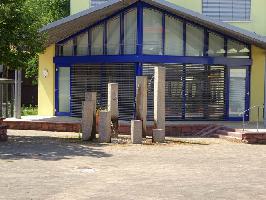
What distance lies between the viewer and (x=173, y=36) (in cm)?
2198

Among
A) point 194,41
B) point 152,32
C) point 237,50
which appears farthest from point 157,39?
point 237,50

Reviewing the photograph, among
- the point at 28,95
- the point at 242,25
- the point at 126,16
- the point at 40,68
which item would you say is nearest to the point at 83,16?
the point at 126,16

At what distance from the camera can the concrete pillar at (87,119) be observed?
16.9 m

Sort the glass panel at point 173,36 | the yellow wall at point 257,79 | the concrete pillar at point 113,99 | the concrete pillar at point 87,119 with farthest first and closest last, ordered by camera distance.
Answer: the yellow wall at point 257,79 < the glass panel at point 173,36 < the concrete pillar at point 113,99 < the concrete pillar at point 87,119

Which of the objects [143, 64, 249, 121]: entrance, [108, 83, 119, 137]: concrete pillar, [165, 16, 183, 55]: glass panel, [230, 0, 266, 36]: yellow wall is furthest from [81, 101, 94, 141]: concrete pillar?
[230, 0, 266, 36]: yellow wall

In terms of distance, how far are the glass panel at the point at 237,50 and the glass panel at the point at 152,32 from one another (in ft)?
10.6

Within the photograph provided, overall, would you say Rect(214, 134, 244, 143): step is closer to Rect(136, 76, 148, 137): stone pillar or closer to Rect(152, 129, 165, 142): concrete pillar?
Rect(152, 129, 165, 142): concrete pillar

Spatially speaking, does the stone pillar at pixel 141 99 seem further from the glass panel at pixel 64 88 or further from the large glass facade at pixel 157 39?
the glass panel at pixel 64 88

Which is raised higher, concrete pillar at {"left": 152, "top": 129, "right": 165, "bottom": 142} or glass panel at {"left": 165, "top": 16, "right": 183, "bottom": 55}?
glass panel at {"left": 165, "top": 16, "right": 183, "bottom": 55}

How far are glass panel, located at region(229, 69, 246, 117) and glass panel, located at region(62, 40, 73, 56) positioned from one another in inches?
279

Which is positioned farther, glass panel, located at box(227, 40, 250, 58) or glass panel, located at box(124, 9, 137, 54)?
glass panel, located at box(227, 40, 250, 58)

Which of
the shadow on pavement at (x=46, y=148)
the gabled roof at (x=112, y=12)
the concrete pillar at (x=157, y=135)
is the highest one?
the gabled roof at (x=112, y=12)

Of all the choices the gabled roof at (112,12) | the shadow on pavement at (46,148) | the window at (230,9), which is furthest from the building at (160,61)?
Result: the shadow on pavement at (46,148)

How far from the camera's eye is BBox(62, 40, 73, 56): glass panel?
2333 cm
